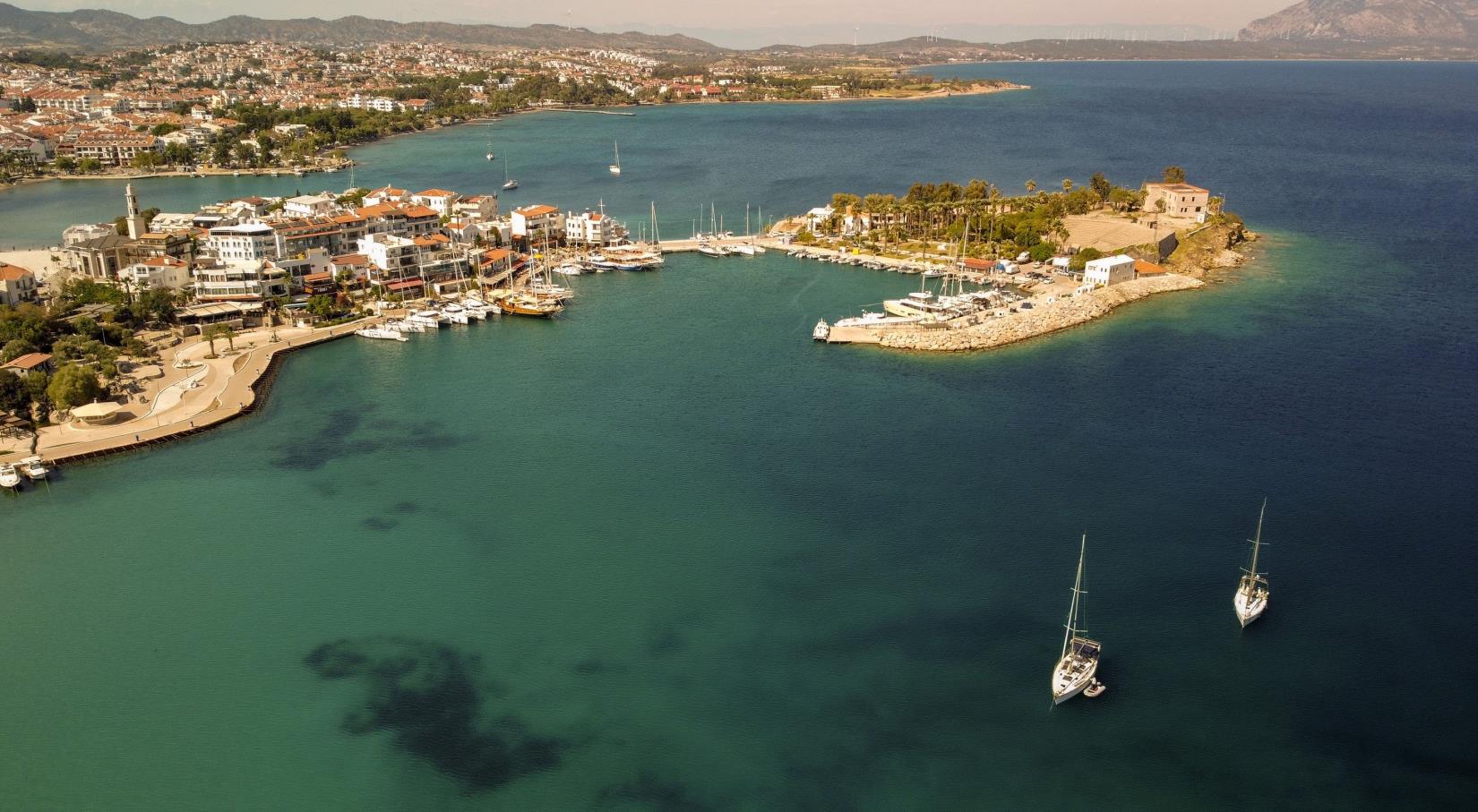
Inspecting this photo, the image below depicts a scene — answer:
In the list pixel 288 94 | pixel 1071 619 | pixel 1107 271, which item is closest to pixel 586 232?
pixel 1107 271

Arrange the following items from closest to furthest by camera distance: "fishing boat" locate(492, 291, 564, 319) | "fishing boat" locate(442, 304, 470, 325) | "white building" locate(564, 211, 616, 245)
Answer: "fishing boat" locate(442, 304, 470, 325)
"fishing boat" locate(492, 291, 564, 319)
"white building" locate(564, 211, 616, 245)

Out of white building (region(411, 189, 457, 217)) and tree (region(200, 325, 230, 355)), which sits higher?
white building (region(411, 189, 457, 217))

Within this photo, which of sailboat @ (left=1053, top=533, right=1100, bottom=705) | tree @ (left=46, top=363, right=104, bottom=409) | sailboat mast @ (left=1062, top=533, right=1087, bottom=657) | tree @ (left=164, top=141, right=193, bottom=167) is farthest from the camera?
tree @ (left=164, top=141, right=193, bottom=167)

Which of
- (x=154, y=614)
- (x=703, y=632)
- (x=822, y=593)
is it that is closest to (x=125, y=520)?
(x=154, y=614)

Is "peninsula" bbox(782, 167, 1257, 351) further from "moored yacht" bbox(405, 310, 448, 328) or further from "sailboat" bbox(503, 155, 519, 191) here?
"sailboat" bbox(503, 155, 519, 191)

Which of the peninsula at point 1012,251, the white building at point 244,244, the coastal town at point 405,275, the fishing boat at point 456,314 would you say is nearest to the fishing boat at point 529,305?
the coastal town at point 405,275

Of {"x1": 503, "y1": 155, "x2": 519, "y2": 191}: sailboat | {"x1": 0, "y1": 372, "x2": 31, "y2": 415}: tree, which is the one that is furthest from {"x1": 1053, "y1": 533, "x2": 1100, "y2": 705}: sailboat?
{"x1": 503, "y1": 155, "x2": 519, "y2": 191}: sailboat
